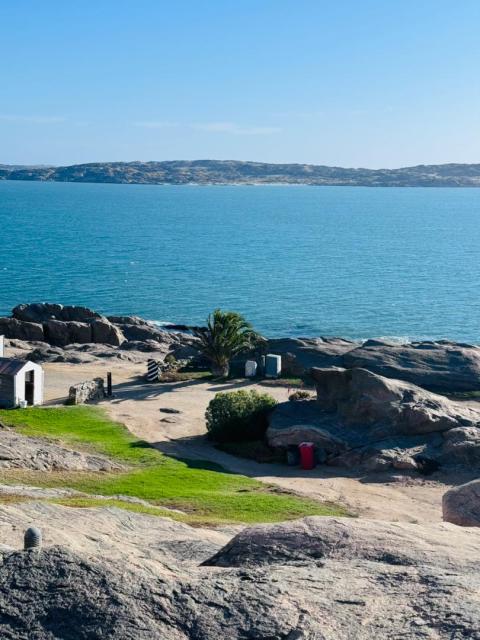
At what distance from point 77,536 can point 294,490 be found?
12.8m

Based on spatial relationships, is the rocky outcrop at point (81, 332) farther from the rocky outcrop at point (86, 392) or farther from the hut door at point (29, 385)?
the hut door at point (29, 385)

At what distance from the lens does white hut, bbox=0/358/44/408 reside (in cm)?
3331

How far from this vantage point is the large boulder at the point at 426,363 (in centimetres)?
3878

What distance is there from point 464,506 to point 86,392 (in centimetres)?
1933

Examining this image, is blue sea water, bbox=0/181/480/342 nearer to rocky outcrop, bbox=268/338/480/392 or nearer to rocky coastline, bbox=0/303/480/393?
rocky coastline, bbox=0/303/480/393

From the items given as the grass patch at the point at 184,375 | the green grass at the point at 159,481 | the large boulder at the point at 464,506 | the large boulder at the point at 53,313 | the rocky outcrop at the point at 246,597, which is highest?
the rocky outcrop at the point at 246,597

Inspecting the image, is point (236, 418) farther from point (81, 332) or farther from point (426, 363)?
point (81, 332)

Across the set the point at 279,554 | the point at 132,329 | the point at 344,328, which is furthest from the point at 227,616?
the point at 344,328

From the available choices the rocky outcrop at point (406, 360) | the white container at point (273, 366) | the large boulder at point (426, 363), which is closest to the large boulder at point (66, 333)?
the rocky outcrop at point (406, 360)

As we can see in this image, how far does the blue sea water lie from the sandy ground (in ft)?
95.4

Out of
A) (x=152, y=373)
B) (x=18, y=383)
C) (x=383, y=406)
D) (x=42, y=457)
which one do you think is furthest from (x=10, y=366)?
(x=383, y=406)

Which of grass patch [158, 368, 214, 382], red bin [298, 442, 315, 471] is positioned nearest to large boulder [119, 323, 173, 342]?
grass patch [158, 368, 214, 382]

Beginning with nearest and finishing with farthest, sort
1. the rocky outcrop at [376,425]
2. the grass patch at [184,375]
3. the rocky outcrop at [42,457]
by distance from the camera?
the rocky outcrop at [42,457] < the rocky outcrop at [376,425] < the grass patch at [184,375]

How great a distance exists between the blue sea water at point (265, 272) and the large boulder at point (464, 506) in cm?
4801
